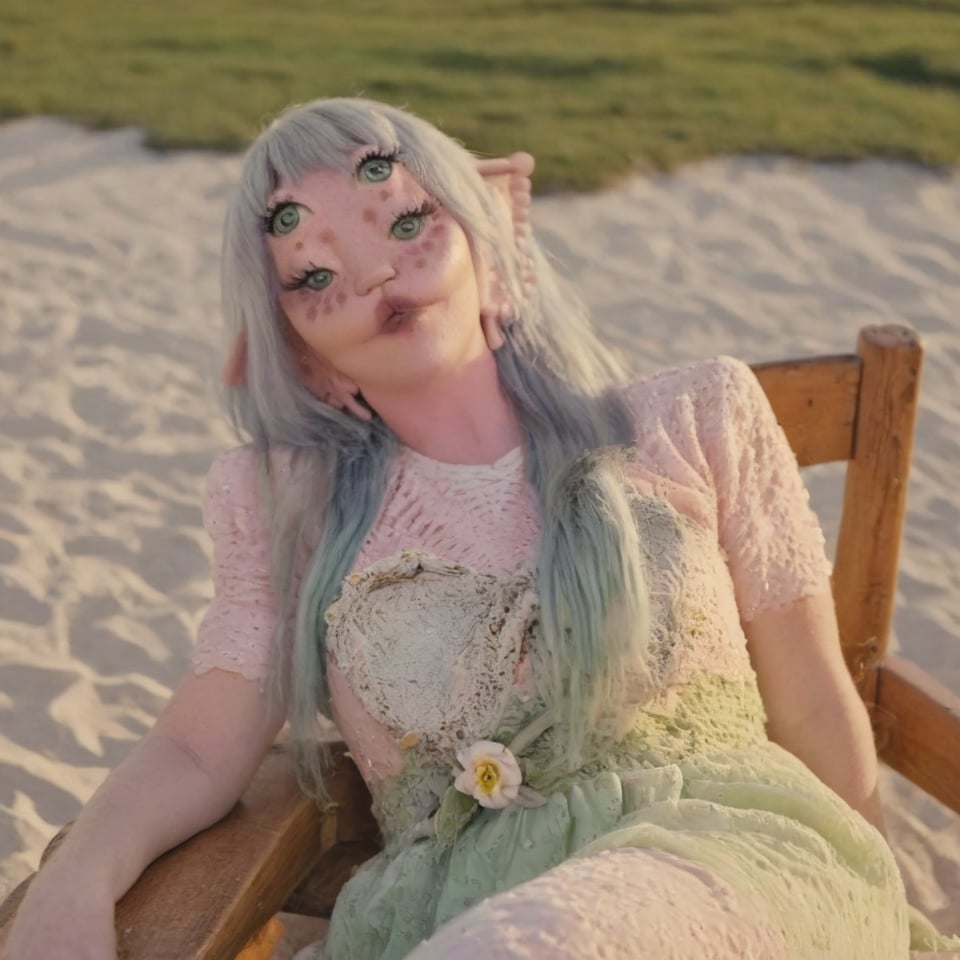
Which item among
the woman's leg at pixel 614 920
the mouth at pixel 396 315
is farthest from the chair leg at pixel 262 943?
the mouth at pixel 396 315

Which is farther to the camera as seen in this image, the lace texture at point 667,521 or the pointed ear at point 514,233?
the pointed ear at point 514,233

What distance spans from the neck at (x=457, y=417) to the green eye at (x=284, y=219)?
210 mm

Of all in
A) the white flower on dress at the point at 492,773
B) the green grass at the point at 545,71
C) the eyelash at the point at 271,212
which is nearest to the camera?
the white flower on dress at the point at 492,773

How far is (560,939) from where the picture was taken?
4.21 feet

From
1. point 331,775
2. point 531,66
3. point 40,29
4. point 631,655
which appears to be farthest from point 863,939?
point 40,29

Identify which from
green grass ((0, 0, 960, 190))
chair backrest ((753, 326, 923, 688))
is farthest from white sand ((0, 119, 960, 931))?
chair backrest ((753, 326, 923, 688))

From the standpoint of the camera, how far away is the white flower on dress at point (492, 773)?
1.62 m

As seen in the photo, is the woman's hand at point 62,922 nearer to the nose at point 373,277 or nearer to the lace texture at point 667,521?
the lace texture at point 667,521

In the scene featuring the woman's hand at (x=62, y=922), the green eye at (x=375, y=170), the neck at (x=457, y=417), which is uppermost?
the green eye at (x=375, y=170)

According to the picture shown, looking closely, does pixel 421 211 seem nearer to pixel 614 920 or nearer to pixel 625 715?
pixel 625 715

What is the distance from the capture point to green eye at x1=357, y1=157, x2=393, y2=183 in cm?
173

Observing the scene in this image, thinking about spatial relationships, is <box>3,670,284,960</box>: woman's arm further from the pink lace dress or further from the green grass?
the green grass

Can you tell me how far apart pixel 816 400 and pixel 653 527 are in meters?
0.52

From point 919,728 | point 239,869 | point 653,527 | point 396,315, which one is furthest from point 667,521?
point 919,728
